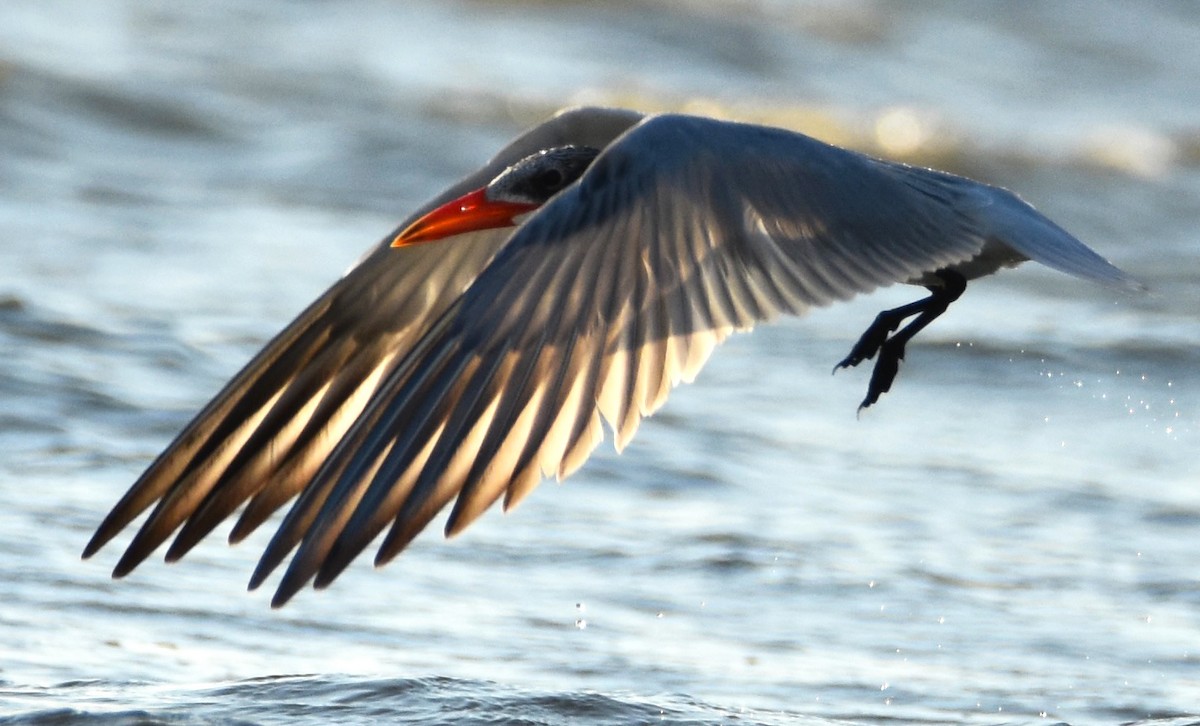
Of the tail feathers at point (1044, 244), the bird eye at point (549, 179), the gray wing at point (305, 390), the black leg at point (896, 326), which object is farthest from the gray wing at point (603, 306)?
the black leg at point (896, 326)

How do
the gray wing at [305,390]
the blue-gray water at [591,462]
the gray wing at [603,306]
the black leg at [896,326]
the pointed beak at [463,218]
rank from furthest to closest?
the black leg at [896,326]
the blue-gray water at [591,462]
the pointed beak at [463,218]
the gray wing at [305,390]
the gray wing at [603,306]

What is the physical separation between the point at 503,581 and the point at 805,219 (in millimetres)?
1706

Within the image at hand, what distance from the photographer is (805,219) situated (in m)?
5.05

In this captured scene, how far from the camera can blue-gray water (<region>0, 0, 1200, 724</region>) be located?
5.50m

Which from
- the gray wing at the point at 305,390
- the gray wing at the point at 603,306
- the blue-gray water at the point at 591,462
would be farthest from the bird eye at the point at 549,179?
the blue-gray water at the point at 591,462

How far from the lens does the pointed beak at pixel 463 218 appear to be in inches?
211

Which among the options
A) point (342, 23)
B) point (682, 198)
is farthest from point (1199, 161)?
point (682, 198)

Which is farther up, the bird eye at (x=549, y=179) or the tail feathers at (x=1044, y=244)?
the bird eye at (x=549, y=179)

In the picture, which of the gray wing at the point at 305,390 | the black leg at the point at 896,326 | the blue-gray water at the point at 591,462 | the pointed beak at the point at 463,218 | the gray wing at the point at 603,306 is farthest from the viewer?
the black leg at the point at 896,326

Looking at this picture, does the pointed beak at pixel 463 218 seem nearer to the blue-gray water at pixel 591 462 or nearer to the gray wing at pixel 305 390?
the gray wing at pixel 305 390

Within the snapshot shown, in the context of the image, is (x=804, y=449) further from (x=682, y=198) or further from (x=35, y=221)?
(x=35, y=221)

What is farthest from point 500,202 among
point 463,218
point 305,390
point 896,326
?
point 896,326

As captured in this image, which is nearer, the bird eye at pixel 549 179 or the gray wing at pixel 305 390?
the gray wing at pixel 305 390

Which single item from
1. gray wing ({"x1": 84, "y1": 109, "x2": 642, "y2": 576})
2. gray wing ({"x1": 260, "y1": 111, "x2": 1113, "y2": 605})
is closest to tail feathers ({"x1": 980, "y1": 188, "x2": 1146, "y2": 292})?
gray wing ({"x1": 260, "y1": 111, "x2": 1113, "y2": 605})
